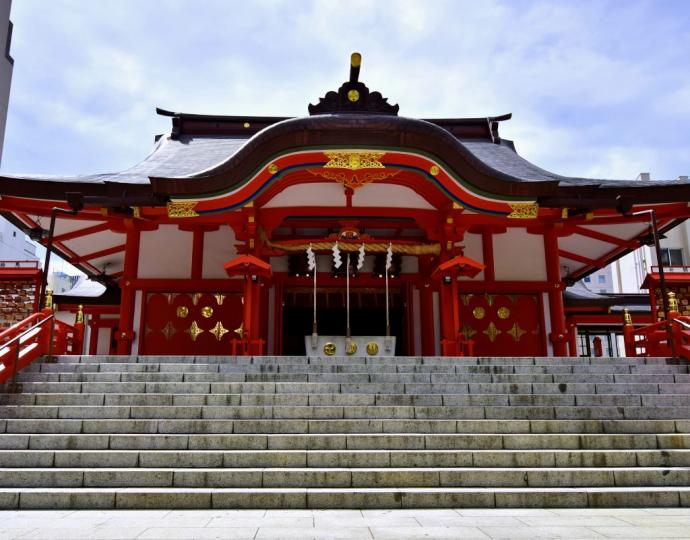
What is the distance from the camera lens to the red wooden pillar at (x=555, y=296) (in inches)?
478

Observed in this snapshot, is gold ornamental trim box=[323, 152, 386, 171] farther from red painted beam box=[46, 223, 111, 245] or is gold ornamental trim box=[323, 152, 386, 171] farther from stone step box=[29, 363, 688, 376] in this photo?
red painted beam box=[46, 223, 111, 245]

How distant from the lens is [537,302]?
12.8 metres

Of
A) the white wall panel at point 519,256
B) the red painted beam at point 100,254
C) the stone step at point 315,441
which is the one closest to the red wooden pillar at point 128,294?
the red painted beam at point 100,254

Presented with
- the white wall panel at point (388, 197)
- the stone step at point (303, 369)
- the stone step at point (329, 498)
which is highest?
the white wall panel at point (388, 197)

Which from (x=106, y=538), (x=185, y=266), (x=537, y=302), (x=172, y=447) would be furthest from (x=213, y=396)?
(x=537, y=302)

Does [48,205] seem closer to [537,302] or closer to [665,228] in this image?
[537,302]

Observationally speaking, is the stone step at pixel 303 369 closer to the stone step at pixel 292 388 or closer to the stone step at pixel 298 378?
the stone step at pixel 298 378

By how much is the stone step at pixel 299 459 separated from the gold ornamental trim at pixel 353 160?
240 inches

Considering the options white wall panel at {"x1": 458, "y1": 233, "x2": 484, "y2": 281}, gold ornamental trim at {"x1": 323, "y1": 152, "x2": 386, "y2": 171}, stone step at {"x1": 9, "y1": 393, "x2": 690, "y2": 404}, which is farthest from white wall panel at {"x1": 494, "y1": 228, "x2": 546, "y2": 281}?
stone step at {"x1": 9, "y1": 393, "x2": 690, "y2": 404}

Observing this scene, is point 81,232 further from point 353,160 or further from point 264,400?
point 264,400

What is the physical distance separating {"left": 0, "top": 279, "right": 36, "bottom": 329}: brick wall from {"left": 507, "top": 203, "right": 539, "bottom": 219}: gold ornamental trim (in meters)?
10.9

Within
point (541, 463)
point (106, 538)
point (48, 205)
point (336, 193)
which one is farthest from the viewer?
point (336, 193)

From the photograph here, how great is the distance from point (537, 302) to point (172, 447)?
379 inches

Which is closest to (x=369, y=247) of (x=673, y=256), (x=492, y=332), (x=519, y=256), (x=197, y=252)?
(x=492, y=332)
